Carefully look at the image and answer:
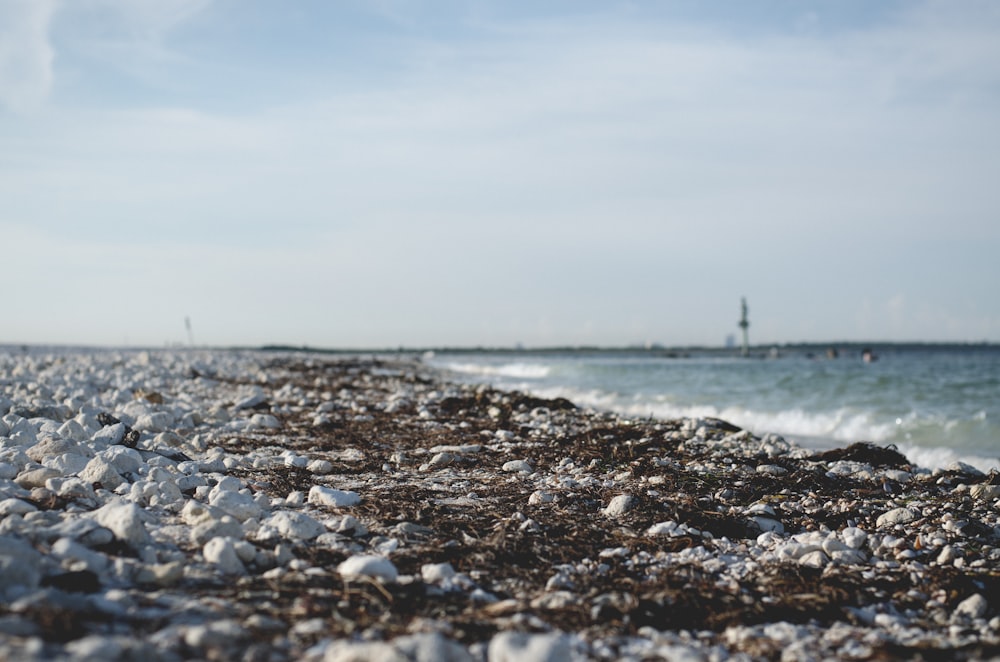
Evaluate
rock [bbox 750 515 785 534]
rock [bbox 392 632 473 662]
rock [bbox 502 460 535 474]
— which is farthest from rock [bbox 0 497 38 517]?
rock [bbox 750 515 785 534]

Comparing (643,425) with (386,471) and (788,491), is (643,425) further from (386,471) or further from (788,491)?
(386,471)

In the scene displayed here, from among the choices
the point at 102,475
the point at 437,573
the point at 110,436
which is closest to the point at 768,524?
the point at 437,573

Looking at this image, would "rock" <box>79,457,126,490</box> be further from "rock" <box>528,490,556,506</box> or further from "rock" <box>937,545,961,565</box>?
"rock" <box>937,545,961,565</box>

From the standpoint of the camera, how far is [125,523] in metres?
3.19

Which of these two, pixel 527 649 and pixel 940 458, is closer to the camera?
pixel 527 649

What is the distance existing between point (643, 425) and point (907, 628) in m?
5.83

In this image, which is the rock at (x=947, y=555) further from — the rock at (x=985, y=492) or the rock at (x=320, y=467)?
the rock at (x=320, y=467)

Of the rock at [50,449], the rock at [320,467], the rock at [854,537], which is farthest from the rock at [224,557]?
the rock at [854,537]

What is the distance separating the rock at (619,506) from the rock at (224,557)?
7.52 feet

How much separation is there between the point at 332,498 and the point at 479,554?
1261mm

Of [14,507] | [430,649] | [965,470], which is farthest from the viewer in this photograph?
[965,470]

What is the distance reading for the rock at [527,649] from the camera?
234 cm

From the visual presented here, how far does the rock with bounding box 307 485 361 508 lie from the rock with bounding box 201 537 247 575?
126 cm

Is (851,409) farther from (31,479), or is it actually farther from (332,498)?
(31,479)
